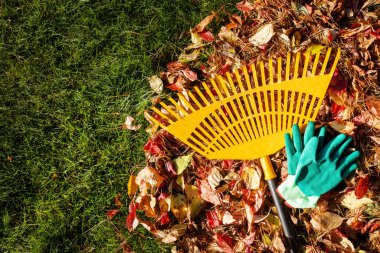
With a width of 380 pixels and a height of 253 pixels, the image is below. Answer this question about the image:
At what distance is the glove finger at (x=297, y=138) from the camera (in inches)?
76.9

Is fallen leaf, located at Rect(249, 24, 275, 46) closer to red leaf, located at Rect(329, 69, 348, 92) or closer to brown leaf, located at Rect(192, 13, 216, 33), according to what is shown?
brown leaf, located at Rect(192, 13, 216, 33)

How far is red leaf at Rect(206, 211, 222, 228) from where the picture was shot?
6.97 ft

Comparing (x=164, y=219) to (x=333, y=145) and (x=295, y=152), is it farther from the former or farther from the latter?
(x=333, y=145)

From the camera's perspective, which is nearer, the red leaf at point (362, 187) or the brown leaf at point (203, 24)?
the red leaf at point (362, 187)

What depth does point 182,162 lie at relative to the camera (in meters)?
2.14

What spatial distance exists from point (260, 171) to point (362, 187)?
464 mm

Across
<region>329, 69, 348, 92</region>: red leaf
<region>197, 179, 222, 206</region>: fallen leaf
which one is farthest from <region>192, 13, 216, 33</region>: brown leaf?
<region>197, 179, 222, 206</region>: fallen leaf

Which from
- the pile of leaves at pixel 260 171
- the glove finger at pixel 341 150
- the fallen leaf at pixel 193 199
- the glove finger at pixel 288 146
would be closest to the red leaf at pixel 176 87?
the pile of leaves at pixel 260 171

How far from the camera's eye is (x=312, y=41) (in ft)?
7.02

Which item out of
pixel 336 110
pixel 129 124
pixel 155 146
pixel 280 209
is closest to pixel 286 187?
pixel 280 209

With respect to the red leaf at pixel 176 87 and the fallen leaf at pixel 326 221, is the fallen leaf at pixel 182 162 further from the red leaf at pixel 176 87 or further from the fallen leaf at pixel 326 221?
the fallen leaf at pixel 326 221

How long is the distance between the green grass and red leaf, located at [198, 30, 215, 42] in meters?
0.09

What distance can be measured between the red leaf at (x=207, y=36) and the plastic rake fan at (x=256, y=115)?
0.98 feet

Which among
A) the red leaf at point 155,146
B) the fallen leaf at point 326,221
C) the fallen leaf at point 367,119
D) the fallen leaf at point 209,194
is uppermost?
the fallen leaf at point 367,119
